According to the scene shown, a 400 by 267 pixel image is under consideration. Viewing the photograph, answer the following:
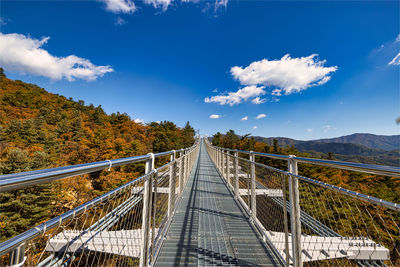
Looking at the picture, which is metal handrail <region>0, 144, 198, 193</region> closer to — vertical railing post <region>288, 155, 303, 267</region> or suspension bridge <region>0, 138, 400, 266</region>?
suspension bridge <region>0, 138, 400, 266</region>

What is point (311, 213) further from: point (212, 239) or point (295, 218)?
point (212, 239)

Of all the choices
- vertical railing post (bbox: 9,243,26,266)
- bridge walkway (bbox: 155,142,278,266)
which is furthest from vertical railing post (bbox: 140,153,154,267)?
vertical railing post (bbox: 9,243,26,266)

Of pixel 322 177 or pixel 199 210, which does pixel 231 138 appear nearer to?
pixel 322 177

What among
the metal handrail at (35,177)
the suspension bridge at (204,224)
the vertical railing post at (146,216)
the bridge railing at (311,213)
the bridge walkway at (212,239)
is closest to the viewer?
the metal handrail at (35,177)

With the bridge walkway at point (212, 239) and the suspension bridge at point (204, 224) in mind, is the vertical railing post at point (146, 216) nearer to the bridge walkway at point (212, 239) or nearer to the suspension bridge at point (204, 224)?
the suspension bridge at point (204, 224)

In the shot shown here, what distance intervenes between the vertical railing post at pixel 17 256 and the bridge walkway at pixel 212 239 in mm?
2053

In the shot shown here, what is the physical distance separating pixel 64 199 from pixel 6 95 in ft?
121

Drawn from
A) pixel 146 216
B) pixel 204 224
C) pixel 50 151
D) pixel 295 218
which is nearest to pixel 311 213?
pixel 295 218

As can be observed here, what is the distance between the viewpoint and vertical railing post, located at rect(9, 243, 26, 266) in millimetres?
623

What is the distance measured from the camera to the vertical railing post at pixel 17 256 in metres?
0.62

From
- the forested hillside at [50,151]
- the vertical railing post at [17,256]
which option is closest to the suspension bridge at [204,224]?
the vertical railing post at [17,256]

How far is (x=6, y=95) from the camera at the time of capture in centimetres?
3828

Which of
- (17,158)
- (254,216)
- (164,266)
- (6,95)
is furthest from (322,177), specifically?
(6,95)

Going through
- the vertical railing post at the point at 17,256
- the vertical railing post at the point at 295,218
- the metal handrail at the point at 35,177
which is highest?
the metal handrail at the point at 35,177
